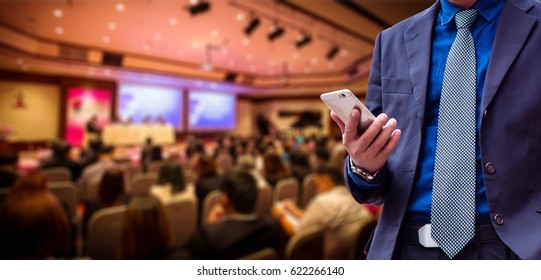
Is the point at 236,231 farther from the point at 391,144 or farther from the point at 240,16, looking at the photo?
the point at 240,16

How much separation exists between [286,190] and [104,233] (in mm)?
1960

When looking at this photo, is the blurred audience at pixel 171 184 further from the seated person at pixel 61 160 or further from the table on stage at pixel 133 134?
the table on stage at pixel 133 134

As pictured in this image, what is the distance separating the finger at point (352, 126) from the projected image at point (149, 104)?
13.6m

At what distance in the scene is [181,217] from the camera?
298 centimetres

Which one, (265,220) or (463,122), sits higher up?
(463,122)

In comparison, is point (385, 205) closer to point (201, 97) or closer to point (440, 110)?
point (440, 110)

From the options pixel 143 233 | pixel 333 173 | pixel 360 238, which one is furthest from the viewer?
pixel 333 173

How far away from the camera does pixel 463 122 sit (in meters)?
0.67

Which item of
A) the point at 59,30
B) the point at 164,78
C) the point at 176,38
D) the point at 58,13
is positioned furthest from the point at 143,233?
the point at 164,78

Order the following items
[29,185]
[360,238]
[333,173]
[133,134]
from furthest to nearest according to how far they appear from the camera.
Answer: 1. [133,134]
2. [333,173]
3. [29,185]
4. [360,238]

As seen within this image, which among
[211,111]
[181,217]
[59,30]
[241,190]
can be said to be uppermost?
[59,30]

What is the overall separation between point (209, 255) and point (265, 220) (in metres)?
0.40

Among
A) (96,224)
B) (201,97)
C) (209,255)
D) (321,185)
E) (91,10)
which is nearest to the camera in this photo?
(209,255)

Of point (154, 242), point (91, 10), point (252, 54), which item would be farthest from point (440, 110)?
point (252, 54)
